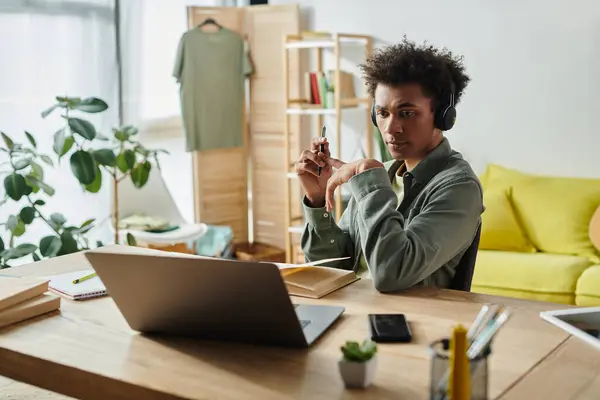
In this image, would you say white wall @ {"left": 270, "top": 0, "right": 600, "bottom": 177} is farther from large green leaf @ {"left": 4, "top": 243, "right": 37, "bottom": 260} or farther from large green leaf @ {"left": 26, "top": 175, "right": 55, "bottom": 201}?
large green leaf @ {"left": 4, "top": 243, "right": 37, "bottom": 260}

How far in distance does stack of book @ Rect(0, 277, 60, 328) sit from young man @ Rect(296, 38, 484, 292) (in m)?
0.67

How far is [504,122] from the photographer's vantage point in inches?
174

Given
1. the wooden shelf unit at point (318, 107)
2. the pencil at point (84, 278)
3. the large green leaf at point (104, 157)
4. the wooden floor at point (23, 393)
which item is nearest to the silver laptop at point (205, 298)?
the pencil at point (84, 278)

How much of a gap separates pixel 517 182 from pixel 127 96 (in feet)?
7.27

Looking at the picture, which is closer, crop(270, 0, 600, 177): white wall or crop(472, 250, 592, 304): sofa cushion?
crop(472, 250, 592, 304): sofa cushion

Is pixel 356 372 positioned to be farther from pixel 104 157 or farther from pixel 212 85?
pixel 212 85

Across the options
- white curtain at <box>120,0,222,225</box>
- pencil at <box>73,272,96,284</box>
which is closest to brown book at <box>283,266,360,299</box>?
pencil at <box>73,272,96,284</box>

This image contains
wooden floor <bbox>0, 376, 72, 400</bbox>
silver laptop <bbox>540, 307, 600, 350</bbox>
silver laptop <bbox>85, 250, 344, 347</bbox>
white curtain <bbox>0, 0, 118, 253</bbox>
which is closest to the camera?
silver laptop <bbox>85, 250, 344, 347</bbox>

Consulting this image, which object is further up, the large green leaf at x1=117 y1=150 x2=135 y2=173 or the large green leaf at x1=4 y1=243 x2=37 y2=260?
the large green leaf at x1=117 y1=150 x2=135 y2=173

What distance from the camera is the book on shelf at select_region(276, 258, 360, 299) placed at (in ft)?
5.54

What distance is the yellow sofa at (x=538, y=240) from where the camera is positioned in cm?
359

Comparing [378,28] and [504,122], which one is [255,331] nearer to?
[504,122]

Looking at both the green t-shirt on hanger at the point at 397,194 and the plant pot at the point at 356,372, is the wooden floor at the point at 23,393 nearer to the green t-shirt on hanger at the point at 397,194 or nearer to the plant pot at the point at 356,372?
the green t-shirt on hanger at the point at 397,194

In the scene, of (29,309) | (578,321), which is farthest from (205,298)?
(578,321)
